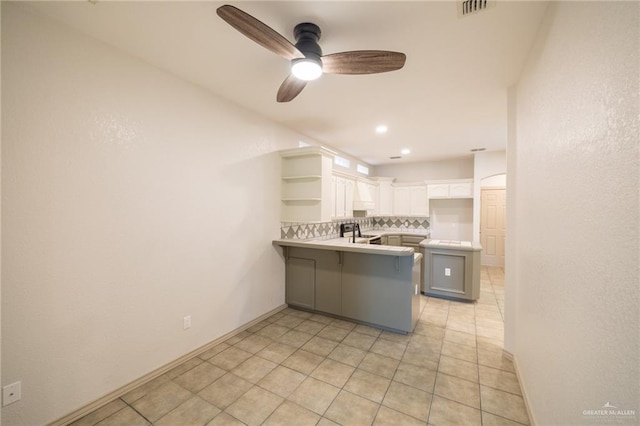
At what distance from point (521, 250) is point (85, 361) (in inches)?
140

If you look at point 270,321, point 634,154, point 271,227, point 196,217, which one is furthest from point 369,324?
point 634,154

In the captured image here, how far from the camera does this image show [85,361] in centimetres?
182

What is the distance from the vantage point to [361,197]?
213 inches

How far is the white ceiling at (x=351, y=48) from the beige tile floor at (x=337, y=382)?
277cm

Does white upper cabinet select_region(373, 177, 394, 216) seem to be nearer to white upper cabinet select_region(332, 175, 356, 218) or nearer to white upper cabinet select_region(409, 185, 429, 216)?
white upper cabinet select_region(409, 185, 429, 216)

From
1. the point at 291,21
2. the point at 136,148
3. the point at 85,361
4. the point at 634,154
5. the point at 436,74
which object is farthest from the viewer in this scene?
the point at 436,74

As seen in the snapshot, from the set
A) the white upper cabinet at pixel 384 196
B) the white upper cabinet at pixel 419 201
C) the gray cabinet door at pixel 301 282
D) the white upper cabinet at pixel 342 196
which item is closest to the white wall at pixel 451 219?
the white upper cabinet at pixel 419 201

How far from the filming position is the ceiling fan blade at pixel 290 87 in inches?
77.7

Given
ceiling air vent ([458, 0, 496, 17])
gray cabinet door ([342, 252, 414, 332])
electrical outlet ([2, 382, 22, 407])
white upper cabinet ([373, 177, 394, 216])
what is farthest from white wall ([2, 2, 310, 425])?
white upper cabinet ([373, 177, 394, 216])

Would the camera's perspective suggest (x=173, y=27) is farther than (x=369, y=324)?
No

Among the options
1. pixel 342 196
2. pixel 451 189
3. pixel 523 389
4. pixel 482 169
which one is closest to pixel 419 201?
pixel 451 189

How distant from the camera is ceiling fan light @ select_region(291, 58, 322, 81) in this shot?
1692 millimetres

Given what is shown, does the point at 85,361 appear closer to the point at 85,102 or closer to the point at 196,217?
the point at 196,217

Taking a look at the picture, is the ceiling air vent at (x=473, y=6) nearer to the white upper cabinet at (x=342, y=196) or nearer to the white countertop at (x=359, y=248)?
the white countertop at (x=359, y=248)
